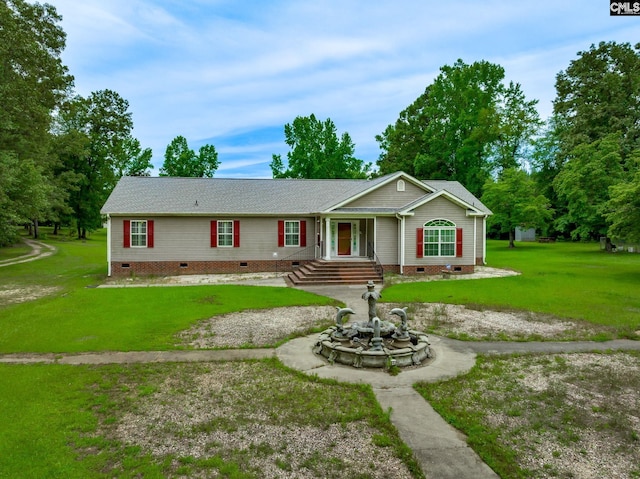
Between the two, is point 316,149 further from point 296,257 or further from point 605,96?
point 605,96

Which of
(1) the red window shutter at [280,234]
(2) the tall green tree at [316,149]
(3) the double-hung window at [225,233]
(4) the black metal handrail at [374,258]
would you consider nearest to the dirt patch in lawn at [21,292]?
(3) the double-hung window at [225,233]

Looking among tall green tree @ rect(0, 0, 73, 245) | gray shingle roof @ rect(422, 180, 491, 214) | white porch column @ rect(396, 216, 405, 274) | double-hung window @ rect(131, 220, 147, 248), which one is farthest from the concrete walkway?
gray shingle roof @ rect(422, 180, 491, 214)

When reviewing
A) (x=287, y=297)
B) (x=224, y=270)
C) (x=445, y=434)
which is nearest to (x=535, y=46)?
(x=287, y=297)

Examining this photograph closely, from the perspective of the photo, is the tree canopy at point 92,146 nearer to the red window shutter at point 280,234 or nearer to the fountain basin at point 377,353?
the red window shutter at point 280,234

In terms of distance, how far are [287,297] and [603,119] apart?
40.1 meters

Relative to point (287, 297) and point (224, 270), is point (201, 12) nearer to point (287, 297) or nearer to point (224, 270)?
point (287, 297)

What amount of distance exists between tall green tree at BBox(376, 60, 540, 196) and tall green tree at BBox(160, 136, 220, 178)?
29.2 metres

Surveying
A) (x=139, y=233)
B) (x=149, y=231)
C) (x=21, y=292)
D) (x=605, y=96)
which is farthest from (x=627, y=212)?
(x=605, y=96)

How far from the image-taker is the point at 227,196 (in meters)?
23.7

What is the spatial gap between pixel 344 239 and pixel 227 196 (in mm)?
7355

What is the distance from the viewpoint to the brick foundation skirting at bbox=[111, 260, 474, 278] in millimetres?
21125

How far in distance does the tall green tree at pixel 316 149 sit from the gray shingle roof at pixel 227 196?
19.9 m
